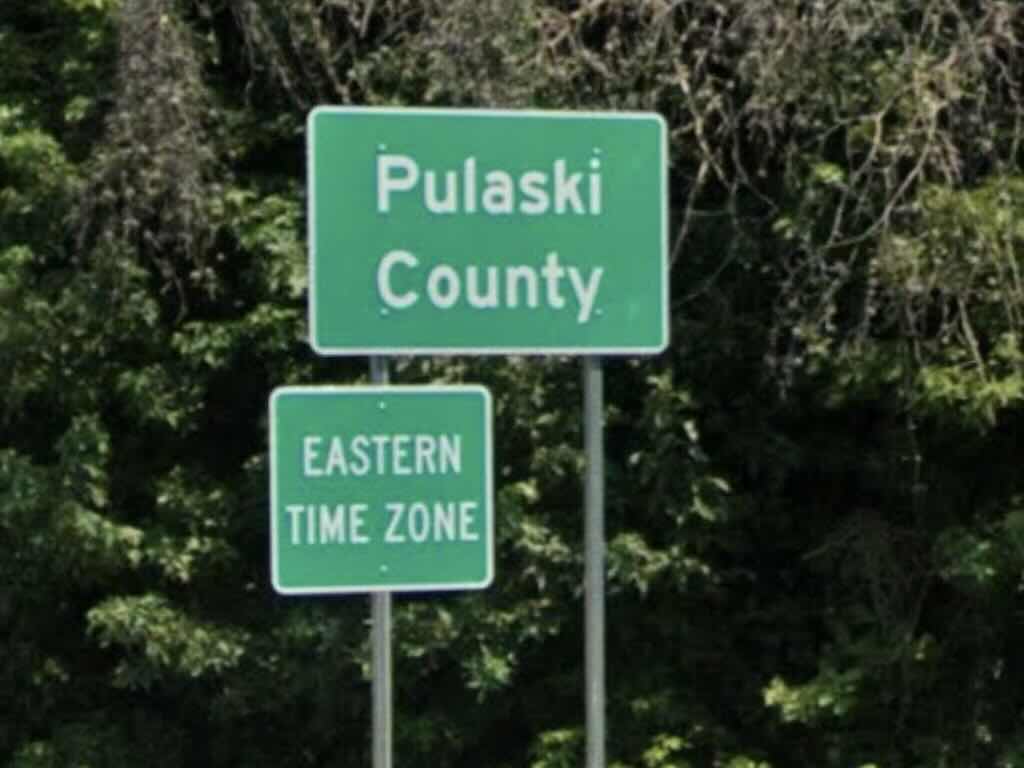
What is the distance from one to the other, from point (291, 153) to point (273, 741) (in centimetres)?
215

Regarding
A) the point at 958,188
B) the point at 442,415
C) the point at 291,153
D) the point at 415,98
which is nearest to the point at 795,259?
the point at 958,188

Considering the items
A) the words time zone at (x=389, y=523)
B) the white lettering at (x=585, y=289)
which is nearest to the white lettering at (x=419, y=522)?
the words time zone at (x=389, y=523)

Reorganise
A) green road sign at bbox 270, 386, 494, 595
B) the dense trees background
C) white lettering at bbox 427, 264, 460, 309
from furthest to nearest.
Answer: the dense trees background < white lettering at bbox 427, 264, 460, 309 < green road sign at bbox 270, 386, 494, 595

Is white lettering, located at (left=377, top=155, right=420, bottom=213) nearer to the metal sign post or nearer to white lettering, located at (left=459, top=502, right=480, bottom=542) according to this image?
the metal sign post

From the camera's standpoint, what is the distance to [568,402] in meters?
7.65

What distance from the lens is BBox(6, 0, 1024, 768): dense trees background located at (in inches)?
269

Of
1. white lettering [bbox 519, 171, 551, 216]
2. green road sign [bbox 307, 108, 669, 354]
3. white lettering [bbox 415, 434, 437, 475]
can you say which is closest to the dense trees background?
green road sign [bbox 307, 108, 669, 354]

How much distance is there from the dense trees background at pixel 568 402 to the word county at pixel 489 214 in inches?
72.7

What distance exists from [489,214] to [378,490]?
622mm

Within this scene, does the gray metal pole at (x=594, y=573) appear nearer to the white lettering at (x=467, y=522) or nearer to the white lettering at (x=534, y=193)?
the white lettering at (x=467, y=522)

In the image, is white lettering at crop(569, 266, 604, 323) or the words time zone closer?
the words time zone

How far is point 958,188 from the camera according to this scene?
6.73 m

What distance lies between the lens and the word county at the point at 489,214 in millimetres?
4812

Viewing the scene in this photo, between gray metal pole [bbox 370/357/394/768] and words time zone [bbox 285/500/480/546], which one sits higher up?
words time zone [bbox 285/500/480/546]
